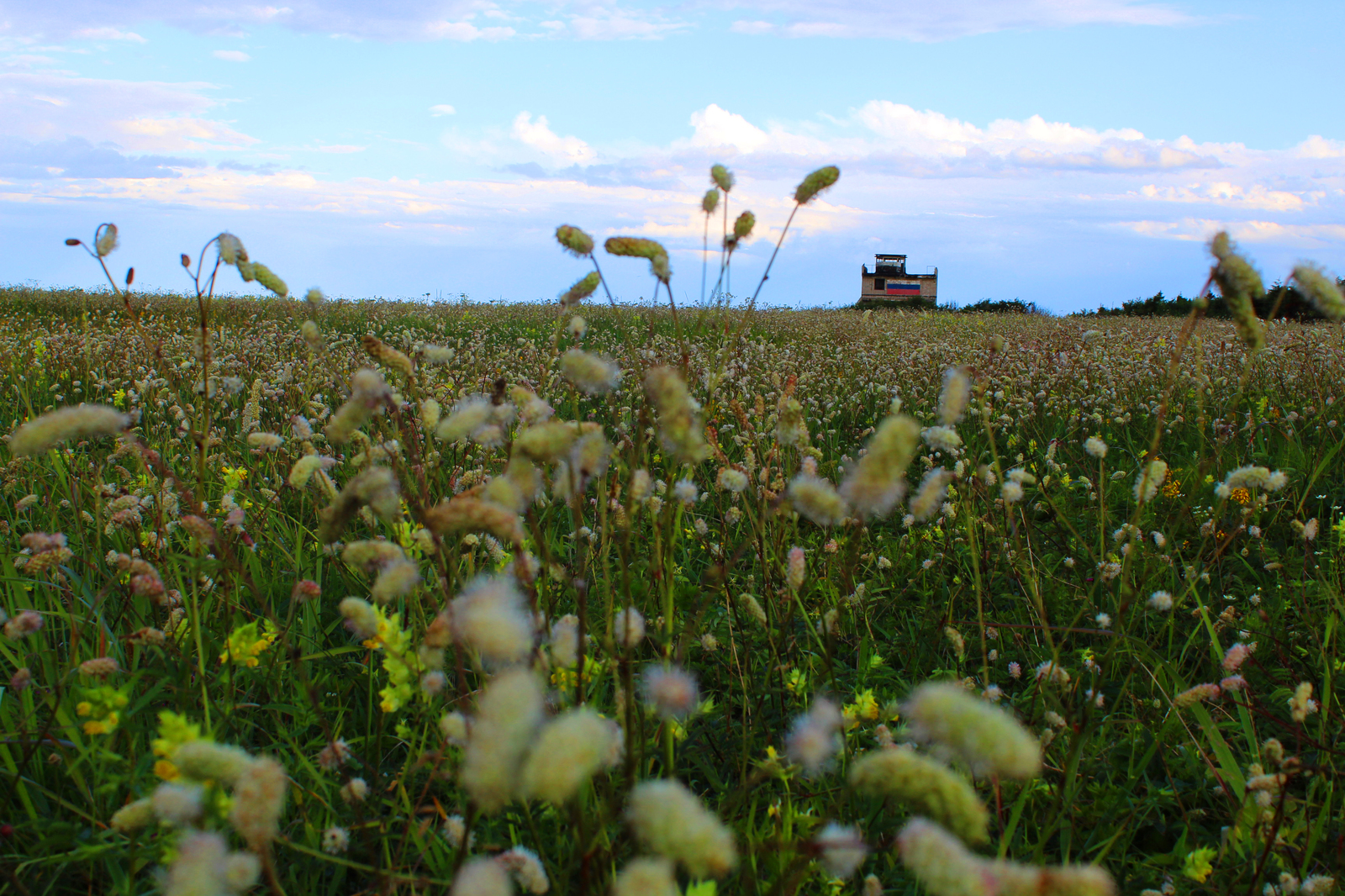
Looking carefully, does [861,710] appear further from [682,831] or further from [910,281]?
[910,281]

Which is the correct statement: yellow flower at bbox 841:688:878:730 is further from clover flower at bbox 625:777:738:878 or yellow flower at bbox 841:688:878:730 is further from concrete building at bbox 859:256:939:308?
concrete building at bbox 859:256:939:308

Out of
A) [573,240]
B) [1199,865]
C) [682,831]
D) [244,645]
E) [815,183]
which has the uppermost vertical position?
[815,183]

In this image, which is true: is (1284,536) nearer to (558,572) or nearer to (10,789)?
(558,572)

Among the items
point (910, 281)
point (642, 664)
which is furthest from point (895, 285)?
point (642, 664)

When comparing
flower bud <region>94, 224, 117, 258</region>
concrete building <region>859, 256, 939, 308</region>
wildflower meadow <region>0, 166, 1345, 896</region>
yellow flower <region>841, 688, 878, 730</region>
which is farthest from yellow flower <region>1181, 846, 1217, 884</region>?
concrete building <region>859, 256, 939, 308</region>

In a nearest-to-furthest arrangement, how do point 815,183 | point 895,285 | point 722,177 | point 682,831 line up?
point 682,831 < point 815,183 < point 722,177 < point 895,285

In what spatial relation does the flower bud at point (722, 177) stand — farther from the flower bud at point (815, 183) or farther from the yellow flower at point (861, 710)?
the yellow flower at point (861, 710)

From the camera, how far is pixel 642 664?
2.58m

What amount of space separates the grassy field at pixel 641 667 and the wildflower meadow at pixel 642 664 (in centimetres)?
1

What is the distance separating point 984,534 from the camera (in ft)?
10.7

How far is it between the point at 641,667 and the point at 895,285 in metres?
34.4

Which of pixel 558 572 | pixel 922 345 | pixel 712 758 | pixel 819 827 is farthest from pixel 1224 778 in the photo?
pixel 922 345

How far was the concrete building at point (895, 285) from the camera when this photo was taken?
3250cm

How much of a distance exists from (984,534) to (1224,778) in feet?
4.14
